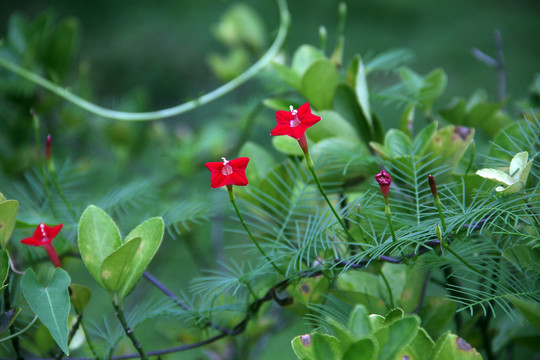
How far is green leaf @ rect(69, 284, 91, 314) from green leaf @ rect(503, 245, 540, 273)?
0.92 ft

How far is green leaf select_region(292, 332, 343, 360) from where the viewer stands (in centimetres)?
26

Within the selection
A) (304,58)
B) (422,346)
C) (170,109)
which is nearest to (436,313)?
(422,346)

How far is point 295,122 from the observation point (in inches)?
12.4

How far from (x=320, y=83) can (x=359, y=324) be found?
26 cm

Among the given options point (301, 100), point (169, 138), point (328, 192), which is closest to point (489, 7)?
point (169, 138)

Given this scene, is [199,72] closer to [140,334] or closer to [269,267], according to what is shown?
[140,334]

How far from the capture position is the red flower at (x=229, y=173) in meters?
0.31

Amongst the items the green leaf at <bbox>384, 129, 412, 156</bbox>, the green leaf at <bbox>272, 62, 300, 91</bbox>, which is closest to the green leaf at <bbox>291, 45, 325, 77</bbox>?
the green leaf at <bbox>272, 62, 300, 91</bbox>

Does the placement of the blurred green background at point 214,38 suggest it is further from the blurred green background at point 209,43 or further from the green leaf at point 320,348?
the green leaf at point 320,348

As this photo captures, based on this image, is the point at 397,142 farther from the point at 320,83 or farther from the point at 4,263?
the point at 4,263

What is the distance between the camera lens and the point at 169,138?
94 centimetres

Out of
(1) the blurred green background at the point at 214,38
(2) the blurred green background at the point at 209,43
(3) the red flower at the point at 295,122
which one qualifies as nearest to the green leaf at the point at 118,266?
(3) the red flower at the point at 295,122

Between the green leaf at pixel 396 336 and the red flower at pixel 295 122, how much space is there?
0.12m

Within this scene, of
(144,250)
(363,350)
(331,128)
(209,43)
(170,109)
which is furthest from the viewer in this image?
(209,43)
